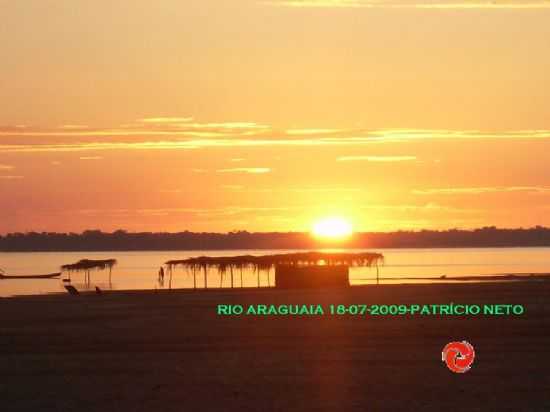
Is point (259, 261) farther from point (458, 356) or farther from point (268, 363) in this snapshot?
point (458, 356)

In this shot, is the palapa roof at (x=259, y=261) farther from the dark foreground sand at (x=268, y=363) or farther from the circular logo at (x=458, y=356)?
the circular logo at (x=458, y=356)

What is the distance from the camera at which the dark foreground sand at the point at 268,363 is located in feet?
70.8

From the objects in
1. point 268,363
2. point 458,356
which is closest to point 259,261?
point 268,363

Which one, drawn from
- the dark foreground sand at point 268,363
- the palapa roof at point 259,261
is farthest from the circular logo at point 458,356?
the palapa roof at point 259,261

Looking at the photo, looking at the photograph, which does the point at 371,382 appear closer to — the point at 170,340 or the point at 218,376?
the point at 218,376

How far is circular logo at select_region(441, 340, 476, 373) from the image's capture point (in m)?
25.1

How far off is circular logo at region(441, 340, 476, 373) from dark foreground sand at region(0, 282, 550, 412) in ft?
0.70

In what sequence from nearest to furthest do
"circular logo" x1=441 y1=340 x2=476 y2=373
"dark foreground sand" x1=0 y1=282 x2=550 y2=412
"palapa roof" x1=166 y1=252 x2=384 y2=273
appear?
"dark foreground sand" x1=0 y1=282 x2=550 y2=412
"circular logo" x1=441 y1=340 x2=476 y2=373
"palapa roof" x1=166 y1=252 x2=384 y2=273

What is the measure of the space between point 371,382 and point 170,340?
11.4 meters

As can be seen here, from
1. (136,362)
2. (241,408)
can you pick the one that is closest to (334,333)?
(136,362)

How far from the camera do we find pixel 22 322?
1683 inches

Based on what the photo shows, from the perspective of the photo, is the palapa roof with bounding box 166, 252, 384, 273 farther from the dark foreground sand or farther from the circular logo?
the circular logo

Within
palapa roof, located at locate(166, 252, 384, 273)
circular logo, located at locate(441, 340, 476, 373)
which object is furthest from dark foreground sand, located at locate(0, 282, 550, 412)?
palapa roof, located at locate(166, 252, 384, 273)

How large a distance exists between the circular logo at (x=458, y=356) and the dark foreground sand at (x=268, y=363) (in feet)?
0.70
